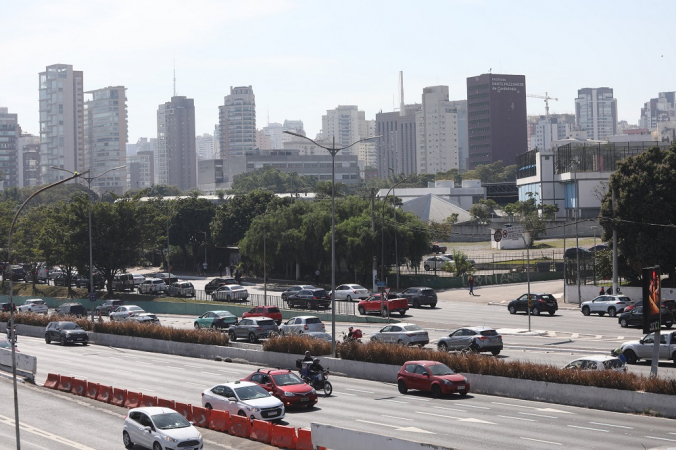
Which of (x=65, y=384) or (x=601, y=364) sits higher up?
(x=601, y=364)

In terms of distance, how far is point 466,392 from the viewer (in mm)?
30625

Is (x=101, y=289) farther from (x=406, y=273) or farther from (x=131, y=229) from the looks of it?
(x=406, y=273)

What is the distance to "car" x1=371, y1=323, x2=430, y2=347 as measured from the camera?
4109cm

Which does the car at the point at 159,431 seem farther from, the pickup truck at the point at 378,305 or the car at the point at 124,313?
the car at the point at 124,313

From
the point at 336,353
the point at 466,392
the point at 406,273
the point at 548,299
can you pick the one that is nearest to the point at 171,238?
the point at 406,273

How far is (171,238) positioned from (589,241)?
5570cm

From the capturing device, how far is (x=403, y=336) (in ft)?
135

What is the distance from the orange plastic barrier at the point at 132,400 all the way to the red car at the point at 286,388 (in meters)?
4.00

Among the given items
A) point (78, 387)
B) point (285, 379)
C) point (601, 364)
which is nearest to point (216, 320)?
point (78, 387)

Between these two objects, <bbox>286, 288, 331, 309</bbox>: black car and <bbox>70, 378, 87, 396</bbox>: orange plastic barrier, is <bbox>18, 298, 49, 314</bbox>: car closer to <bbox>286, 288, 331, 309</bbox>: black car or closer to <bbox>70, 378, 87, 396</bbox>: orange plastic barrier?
<bbox>286, 288, 331, 309</bbox>: black car

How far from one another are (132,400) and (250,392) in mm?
5976

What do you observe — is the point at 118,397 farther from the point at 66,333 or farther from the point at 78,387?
the point at 66,333

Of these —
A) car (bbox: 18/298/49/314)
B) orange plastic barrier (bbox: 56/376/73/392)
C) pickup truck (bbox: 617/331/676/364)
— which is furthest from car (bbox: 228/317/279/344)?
car (bbox: 18/298/49/314)

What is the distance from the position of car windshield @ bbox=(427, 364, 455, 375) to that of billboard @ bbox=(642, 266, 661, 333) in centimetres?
715
